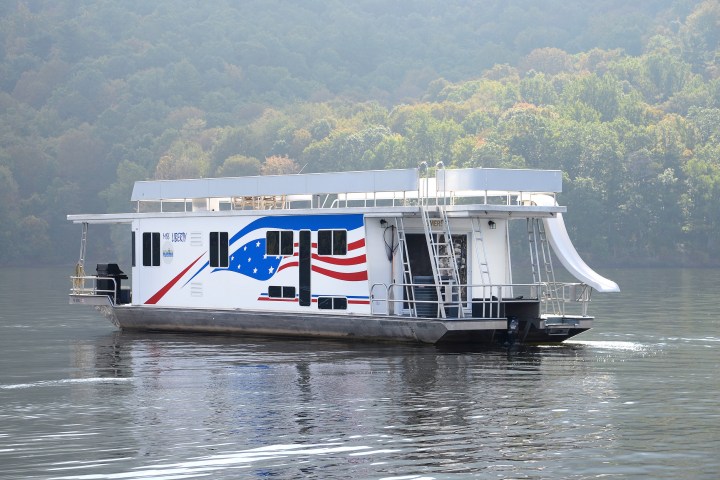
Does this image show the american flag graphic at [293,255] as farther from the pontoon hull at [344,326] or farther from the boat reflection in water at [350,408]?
the boat reflection in water at [350,408]

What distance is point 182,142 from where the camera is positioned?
173 meters

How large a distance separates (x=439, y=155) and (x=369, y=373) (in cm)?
12143

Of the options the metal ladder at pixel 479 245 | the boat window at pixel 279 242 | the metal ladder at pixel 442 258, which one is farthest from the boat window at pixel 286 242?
the metal ladder at pixel 479 245

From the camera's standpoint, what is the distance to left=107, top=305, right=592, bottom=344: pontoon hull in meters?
32.7

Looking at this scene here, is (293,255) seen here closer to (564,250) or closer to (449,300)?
(449,300)

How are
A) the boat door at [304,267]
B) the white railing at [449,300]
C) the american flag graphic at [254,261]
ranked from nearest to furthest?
the white railing at [449,300] < the boat door at [304,267] < the american flag graphic at [254,261]

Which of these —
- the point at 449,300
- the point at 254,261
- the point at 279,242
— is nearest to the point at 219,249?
the point at 254,261

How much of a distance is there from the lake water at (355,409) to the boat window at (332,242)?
2374 mm

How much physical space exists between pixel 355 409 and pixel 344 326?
11352mm

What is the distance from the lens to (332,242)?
116ft

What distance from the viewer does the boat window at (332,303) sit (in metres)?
35.2

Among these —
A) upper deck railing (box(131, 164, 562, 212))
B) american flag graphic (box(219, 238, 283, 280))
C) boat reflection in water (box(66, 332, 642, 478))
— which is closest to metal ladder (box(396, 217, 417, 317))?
upper deck railing (box(131, 164, 562, 212))

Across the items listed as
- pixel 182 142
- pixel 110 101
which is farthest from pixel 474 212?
pixel 110 101

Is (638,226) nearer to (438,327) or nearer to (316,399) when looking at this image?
Result: (438,327)
